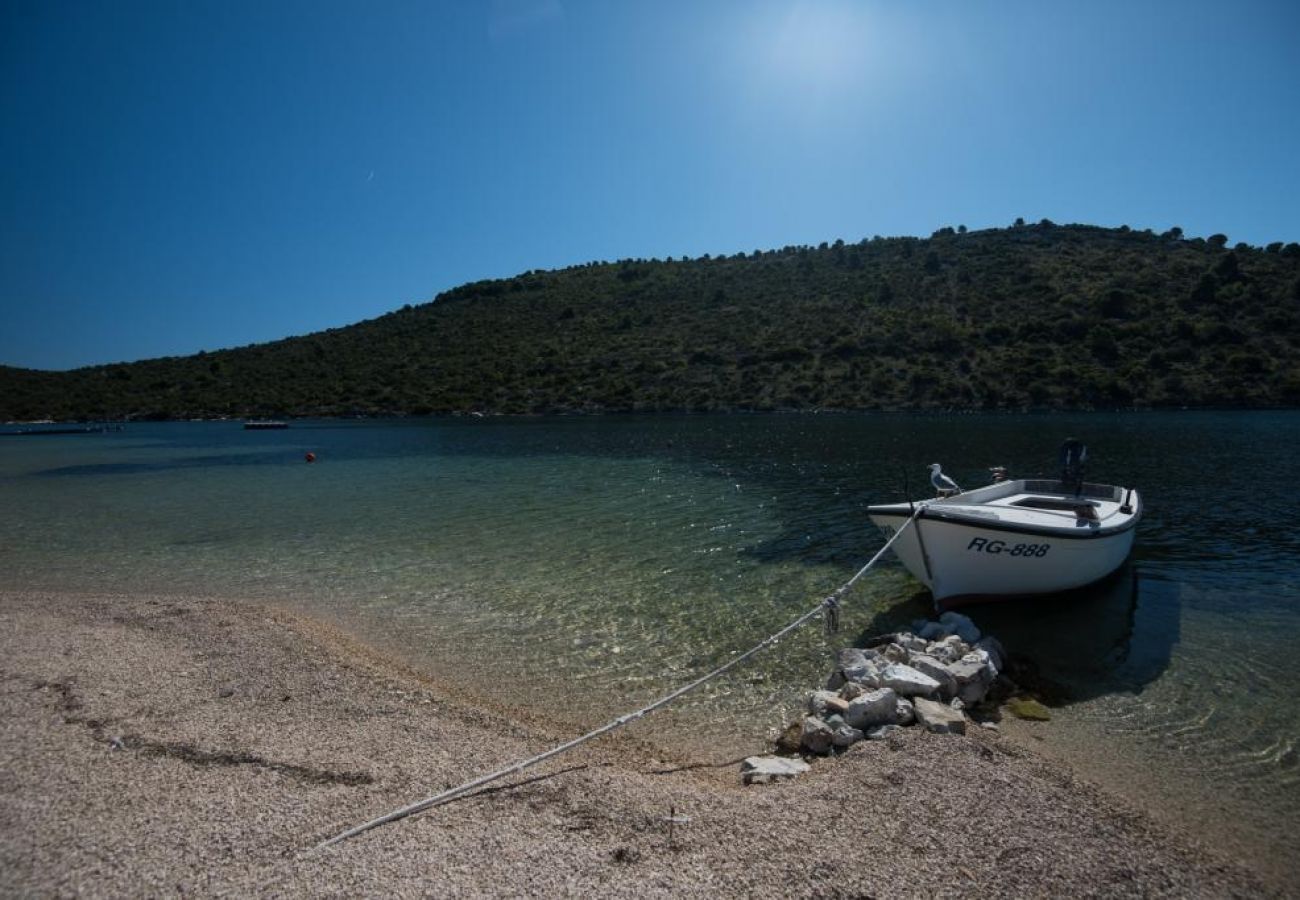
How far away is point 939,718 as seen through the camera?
6.17m

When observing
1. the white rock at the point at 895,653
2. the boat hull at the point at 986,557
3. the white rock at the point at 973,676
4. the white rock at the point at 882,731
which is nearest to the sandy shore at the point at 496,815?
the white rock at the point at 882,731

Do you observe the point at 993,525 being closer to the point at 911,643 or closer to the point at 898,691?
the point at 911,643

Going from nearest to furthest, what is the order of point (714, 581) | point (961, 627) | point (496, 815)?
point (496, 815), point (961, 627), point (714, 581)

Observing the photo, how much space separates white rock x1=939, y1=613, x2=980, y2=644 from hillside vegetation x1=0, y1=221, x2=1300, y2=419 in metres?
57.5

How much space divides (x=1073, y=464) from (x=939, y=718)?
1047cm

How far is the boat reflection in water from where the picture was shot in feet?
26.0

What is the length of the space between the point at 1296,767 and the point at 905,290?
86.6 meters

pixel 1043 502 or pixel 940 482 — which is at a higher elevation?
pixel 940 482

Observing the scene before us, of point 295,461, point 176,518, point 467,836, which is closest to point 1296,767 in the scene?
point 467,836

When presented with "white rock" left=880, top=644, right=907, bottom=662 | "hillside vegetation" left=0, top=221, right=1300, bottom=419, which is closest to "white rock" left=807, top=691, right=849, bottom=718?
"white rock" left=880, top=644, right=907, bottom=662

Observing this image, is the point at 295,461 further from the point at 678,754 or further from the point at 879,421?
the point at 879,421

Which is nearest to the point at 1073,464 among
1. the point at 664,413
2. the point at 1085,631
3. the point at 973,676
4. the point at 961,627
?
the point at 1085,631

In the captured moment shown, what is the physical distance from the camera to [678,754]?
636 centimetres

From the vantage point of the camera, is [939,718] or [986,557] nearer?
[939,718]
